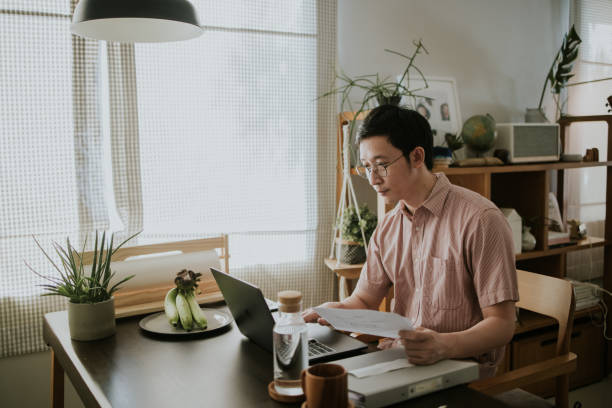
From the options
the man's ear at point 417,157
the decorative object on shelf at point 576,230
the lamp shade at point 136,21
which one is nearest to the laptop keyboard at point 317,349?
the man's ear at point 417,157

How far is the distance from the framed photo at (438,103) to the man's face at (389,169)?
124cm

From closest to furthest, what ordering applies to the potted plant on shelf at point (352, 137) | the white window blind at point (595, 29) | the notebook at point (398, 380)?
the notebook at point (398, 380) → the potted plant on shelf at point (352, 137) → the white window blind at point (595, 29)

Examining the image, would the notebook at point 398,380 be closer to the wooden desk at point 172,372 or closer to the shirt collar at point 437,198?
the wooden desk at point 172,372

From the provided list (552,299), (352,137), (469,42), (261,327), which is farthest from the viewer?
(469,42)

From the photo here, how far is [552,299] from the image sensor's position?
1572mm

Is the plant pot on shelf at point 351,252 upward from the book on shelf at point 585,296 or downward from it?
upward

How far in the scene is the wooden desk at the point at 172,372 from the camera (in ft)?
3.62

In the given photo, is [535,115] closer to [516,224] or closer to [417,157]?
[516,224]

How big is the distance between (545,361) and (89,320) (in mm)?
1236

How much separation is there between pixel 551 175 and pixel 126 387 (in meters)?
2.99

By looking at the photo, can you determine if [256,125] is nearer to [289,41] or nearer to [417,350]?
[289,41]

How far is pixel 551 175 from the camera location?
3404 millimetres

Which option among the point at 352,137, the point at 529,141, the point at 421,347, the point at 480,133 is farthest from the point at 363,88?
the point at 421,347

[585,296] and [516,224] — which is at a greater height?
[516,224]
